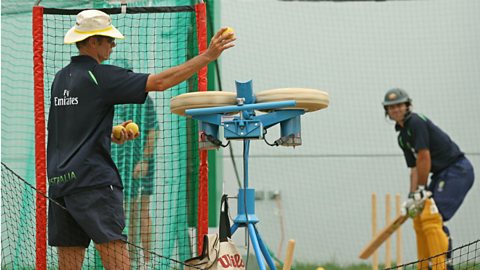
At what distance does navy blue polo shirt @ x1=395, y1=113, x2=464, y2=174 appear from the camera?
731cm

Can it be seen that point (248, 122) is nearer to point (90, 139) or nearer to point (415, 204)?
point (90, 139)

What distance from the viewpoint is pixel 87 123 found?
4.46 meters

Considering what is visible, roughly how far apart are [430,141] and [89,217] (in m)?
3.71

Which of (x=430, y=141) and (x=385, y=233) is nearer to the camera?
(x=385, y=233)

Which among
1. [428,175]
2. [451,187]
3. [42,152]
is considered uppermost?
[42,152]

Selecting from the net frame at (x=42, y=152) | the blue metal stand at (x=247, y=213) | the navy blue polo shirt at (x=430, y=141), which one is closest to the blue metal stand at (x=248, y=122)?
the blue metal stand at (x=247, y=213)

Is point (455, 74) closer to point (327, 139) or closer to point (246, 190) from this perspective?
point (327, 139)

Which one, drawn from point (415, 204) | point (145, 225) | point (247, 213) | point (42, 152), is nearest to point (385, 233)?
point (415, 204)

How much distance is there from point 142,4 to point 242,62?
2.90m

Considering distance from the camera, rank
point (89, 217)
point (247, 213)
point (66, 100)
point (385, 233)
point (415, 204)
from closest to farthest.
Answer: point (89, 217) → point (66, 100) → point (247, 213) → point (415, 204) → point (385, 233)

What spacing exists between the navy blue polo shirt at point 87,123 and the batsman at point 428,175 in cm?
328

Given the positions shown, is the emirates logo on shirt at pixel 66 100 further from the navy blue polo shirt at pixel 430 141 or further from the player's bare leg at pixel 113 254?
the navy blue polo shirt at pixel 430 141

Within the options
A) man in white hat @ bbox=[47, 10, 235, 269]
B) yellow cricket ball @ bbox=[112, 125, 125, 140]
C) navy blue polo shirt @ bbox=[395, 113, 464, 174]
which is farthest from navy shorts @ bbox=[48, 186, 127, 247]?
navy blue polo shirt @ bbox=[395, 113, 464, 174]

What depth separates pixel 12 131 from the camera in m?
7.14
